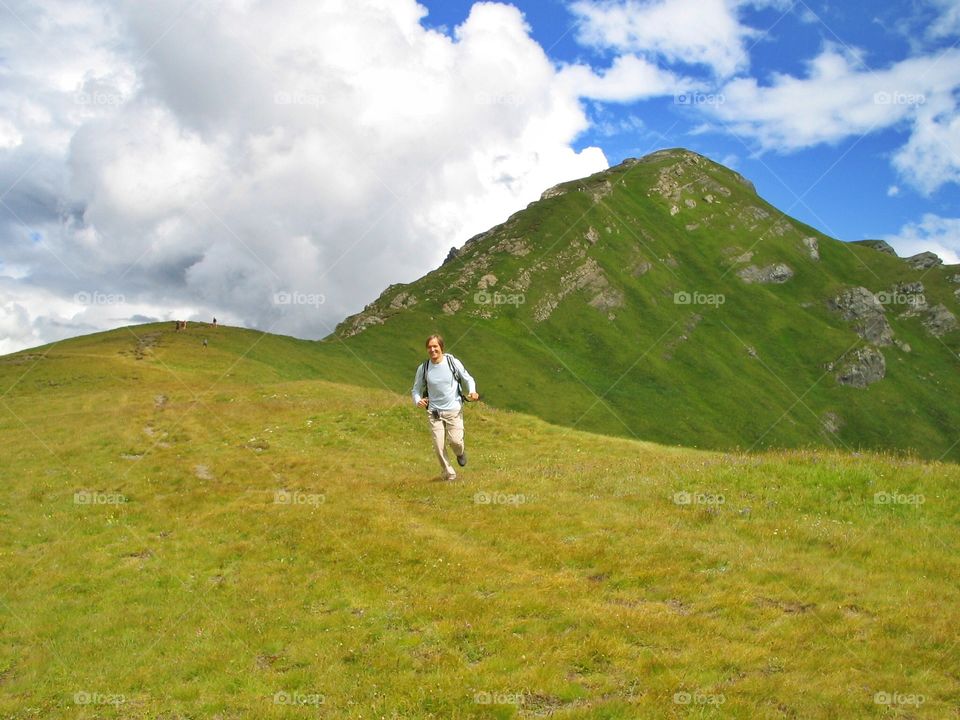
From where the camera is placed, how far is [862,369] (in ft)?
624

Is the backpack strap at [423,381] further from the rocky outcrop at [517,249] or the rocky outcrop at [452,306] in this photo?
the rocky outcrop at [517,249]

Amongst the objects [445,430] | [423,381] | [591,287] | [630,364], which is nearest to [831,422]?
[630,364]

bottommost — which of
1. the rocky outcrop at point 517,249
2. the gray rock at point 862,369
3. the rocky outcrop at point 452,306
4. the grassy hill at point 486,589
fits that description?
the grassy hill at point 486,589

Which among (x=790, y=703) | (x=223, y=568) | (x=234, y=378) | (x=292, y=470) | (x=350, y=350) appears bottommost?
(x=790, y=703)

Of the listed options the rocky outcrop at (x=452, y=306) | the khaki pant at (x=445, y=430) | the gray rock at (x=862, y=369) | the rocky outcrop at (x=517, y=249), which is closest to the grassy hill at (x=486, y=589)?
the khaki pant at (x=445, y=430)

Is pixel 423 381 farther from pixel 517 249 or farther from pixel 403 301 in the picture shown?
pixel 517 249

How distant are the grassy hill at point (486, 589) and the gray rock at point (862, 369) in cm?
19122

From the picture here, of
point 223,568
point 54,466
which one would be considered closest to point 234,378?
point 54,466

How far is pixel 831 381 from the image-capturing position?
186750 mm

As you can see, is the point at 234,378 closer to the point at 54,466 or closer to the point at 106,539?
the point at 54,466

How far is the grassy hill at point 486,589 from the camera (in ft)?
31.5

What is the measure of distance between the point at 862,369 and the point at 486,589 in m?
212

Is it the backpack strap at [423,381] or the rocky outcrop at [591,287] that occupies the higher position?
the rocky outcrop at [591,287]

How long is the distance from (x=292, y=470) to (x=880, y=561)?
65.4 ft
